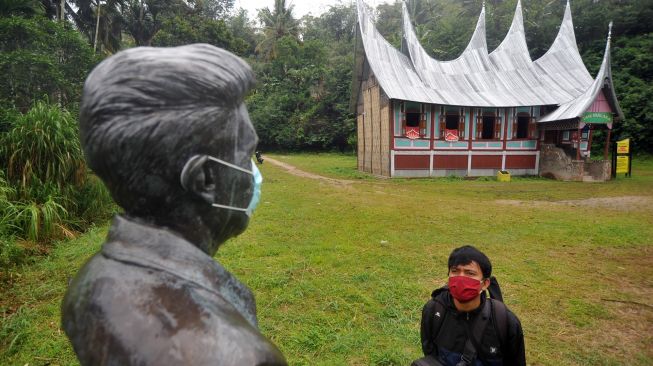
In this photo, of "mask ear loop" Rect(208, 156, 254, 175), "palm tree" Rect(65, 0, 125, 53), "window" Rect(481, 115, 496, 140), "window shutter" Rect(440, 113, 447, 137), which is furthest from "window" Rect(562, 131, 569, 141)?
"palm tree" Rect(65, 0, 125, 53)

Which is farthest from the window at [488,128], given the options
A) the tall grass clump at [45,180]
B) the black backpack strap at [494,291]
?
the black backpack strap at [494,291]

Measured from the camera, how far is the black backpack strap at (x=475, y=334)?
215 centimetres

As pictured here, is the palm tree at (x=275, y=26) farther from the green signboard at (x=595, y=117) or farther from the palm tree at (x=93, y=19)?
the green signboard at (x=595, y=117)

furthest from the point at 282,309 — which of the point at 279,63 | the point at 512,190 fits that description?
the point at 279,63

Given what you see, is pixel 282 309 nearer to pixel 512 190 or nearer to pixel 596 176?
pixel 512 190

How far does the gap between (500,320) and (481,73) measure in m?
18.0

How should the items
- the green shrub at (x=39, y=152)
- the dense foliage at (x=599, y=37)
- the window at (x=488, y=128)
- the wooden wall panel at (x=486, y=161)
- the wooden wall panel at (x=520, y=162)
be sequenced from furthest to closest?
the dense foliage at (x=599, y=37), the window at (x=488, y=128), the wooden wall panel at (x=520, y=162), the wooden wall panel at (x=486, y=161), the green shrub at (x=39, y=152)

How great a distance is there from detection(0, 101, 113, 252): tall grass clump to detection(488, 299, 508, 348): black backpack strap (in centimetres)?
537

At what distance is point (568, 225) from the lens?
7.32m

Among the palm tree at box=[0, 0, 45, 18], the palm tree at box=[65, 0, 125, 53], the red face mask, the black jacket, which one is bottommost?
the black jacket

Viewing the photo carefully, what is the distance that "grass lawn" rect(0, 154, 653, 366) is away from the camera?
3.09 m

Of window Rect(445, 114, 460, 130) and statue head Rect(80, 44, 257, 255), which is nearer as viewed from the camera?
statue head Rect(80, 44, 257, 255)

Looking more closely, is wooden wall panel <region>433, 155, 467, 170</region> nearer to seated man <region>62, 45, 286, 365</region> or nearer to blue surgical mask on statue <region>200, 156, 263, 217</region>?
blue surgical mask on statue <region>200, 156, 263, 217</region>

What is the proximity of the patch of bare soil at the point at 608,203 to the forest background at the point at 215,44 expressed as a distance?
9067 millimetres
